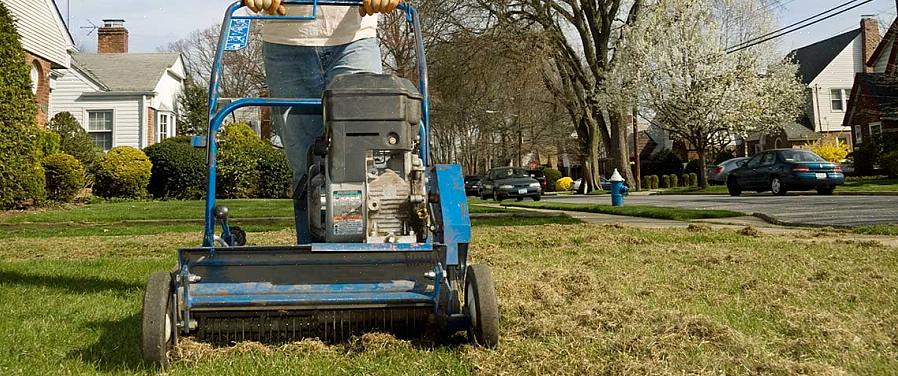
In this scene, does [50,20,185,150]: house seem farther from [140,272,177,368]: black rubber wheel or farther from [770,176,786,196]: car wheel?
[140,272,177,368]: black rubber wheel

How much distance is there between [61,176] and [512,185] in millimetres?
15212

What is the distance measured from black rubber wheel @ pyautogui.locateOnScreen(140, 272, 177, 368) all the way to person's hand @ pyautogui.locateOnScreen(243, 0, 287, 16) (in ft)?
4.67

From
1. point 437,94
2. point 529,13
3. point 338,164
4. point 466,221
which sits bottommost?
point 466,221

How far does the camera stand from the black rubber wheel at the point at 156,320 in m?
2.51

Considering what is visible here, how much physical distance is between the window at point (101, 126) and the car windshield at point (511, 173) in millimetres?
14419

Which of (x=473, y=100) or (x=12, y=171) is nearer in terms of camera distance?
(x=12, y=171)

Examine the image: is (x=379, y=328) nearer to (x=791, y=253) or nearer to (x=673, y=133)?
(x=791, y=253)

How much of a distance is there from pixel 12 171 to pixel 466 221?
13293mm

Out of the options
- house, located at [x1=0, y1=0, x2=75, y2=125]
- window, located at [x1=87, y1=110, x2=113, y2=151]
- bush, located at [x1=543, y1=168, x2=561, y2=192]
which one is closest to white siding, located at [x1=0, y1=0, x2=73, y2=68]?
house, located at [x1=0, y1=0, x2=75, y2=125]

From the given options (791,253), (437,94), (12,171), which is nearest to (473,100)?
(437,94)

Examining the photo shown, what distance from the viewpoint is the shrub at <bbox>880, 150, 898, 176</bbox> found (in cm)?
2589

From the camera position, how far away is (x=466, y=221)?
9.91ft

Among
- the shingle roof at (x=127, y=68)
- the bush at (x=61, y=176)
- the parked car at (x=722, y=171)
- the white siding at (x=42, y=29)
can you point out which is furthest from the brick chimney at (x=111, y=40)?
the parked car at (x=722, y=171)

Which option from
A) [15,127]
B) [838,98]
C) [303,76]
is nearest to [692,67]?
[838,98]
